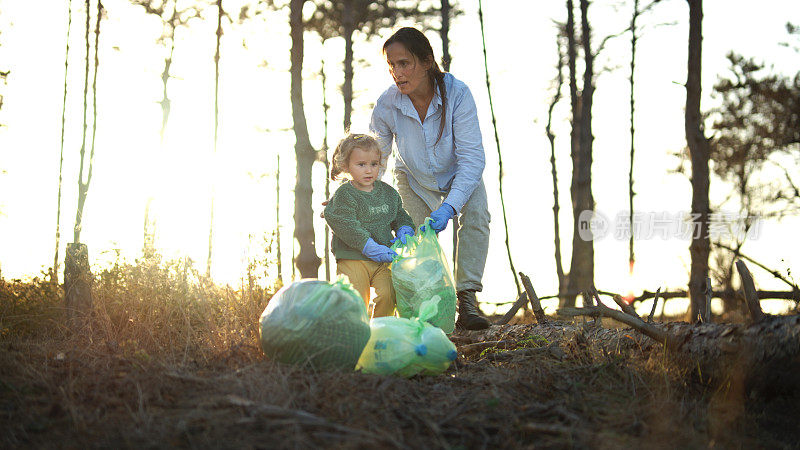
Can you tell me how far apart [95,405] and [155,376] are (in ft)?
0.86

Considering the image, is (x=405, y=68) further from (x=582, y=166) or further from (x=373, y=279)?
(x=582, y=166)

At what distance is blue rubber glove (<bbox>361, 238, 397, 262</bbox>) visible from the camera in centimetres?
372

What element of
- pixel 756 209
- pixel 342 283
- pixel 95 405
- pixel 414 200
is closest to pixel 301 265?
pixel 414 200

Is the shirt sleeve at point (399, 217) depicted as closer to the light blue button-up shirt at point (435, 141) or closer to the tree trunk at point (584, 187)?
the light blue button-up shirt at point (435, 141)

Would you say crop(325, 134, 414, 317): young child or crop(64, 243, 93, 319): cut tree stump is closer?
crop(325, 134, 414, 317): young child

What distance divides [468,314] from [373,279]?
2.92ft

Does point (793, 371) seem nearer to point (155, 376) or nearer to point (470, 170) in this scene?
point (470, 170)

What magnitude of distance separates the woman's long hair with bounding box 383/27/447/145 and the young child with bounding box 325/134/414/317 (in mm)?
702

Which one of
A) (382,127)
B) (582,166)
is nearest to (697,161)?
(582,166)

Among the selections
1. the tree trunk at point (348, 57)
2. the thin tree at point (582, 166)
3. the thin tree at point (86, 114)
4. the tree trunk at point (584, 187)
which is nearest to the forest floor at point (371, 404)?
the thin tree at point (582, 166)

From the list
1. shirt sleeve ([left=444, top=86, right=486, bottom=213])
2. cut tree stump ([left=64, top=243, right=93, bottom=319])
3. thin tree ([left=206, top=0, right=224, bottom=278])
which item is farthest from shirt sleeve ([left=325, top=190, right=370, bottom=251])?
thin tree ([left=206, top=0, right=224, bottom=278])

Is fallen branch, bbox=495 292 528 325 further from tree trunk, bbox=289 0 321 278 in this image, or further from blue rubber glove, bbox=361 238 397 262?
tree trunk, bbox=289 0 321 278

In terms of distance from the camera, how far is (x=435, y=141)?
4426mm

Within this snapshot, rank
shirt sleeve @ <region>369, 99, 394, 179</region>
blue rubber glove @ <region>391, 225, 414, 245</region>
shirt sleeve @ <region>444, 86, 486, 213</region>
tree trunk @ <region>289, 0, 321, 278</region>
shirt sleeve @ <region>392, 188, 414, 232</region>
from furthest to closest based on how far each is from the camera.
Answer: tree trunk @ <region>289, 0, 321, 278</region> < shirt sleeve @ <region>369, 99, 394, 179</region> < shirt sleeve @ <region>444, 86, 486, 213</region> < shirt sleeve @ <region>392, 188, 414, 232</region> < blue rubber glove @ <region>391, 225, 414, 245</region>
